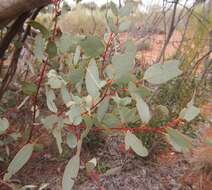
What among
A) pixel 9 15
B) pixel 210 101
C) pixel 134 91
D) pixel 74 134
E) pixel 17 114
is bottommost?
pixel 210 101

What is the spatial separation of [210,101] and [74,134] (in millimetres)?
3288

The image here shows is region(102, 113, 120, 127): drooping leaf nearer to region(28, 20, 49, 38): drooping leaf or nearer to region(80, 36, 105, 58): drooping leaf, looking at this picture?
region(80, 36, 105, 58): drooping leaf

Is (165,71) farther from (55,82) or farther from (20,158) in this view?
(20,158)

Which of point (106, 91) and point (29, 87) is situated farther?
point (29, 87)

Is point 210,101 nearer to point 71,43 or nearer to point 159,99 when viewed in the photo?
point 159,99

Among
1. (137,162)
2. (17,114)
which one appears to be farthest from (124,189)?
(17,114)

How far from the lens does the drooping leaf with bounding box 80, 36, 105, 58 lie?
95 centimetres

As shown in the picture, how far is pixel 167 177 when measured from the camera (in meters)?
2.54

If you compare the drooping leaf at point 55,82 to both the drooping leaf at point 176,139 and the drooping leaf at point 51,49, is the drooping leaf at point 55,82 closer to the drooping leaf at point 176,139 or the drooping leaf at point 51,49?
the drooping leaf at point 51,49

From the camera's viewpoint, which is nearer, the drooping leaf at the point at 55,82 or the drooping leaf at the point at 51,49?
the drooping leaf at the point at 55,82

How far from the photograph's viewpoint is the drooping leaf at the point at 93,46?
0.95m

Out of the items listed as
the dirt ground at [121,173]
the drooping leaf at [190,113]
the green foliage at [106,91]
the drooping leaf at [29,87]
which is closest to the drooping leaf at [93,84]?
the green foliage at [106,91]

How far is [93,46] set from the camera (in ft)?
3.13

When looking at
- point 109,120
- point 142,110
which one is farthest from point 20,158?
point 142,110
